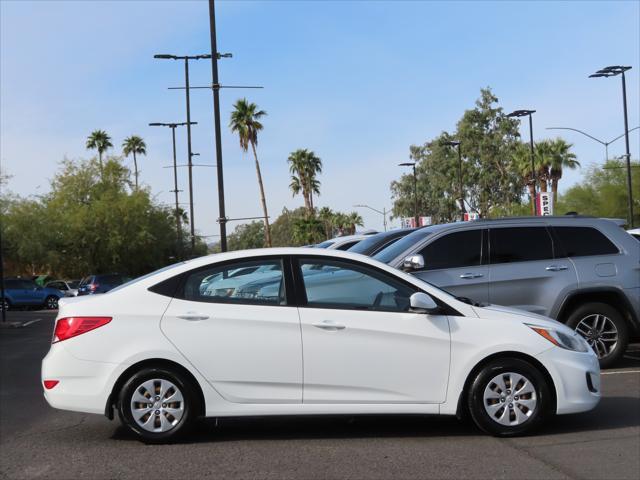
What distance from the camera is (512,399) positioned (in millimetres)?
6676

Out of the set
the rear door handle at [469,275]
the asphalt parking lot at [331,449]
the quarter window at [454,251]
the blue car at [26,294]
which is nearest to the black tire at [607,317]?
the rear door handle at [469,275]

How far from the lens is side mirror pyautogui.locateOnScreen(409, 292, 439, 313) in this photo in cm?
656

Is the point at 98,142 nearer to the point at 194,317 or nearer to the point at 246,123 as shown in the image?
the point at 246,123

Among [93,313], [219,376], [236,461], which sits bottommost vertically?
[236,461]

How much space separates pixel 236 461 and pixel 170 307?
1389mm

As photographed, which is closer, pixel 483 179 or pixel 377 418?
pixel 377 418

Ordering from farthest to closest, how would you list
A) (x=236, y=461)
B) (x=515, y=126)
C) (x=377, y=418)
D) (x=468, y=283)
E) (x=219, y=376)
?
(x=515, y=126) → (x=468, y=283) → (x=377, y=418) → (x=219, y=376) → (x=236, y=461)

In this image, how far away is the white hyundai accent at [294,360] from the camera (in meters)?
6.54

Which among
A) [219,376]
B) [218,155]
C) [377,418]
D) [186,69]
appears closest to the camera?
[219,376]

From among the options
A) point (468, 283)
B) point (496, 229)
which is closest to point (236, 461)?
point (468, 283)

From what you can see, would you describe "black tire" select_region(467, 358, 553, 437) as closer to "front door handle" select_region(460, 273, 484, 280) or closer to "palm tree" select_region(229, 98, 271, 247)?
"front door handle" select_region(460, 273, 484, 280)

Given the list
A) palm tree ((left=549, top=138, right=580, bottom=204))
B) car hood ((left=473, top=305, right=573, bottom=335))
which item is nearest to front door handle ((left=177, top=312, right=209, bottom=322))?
car hood ((left=473, top=305, right=573, bottom=335))

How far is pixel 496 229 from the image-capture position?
1023 centimetres

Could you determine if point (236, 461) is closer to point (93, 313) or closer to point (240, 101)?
point (93, 313)
